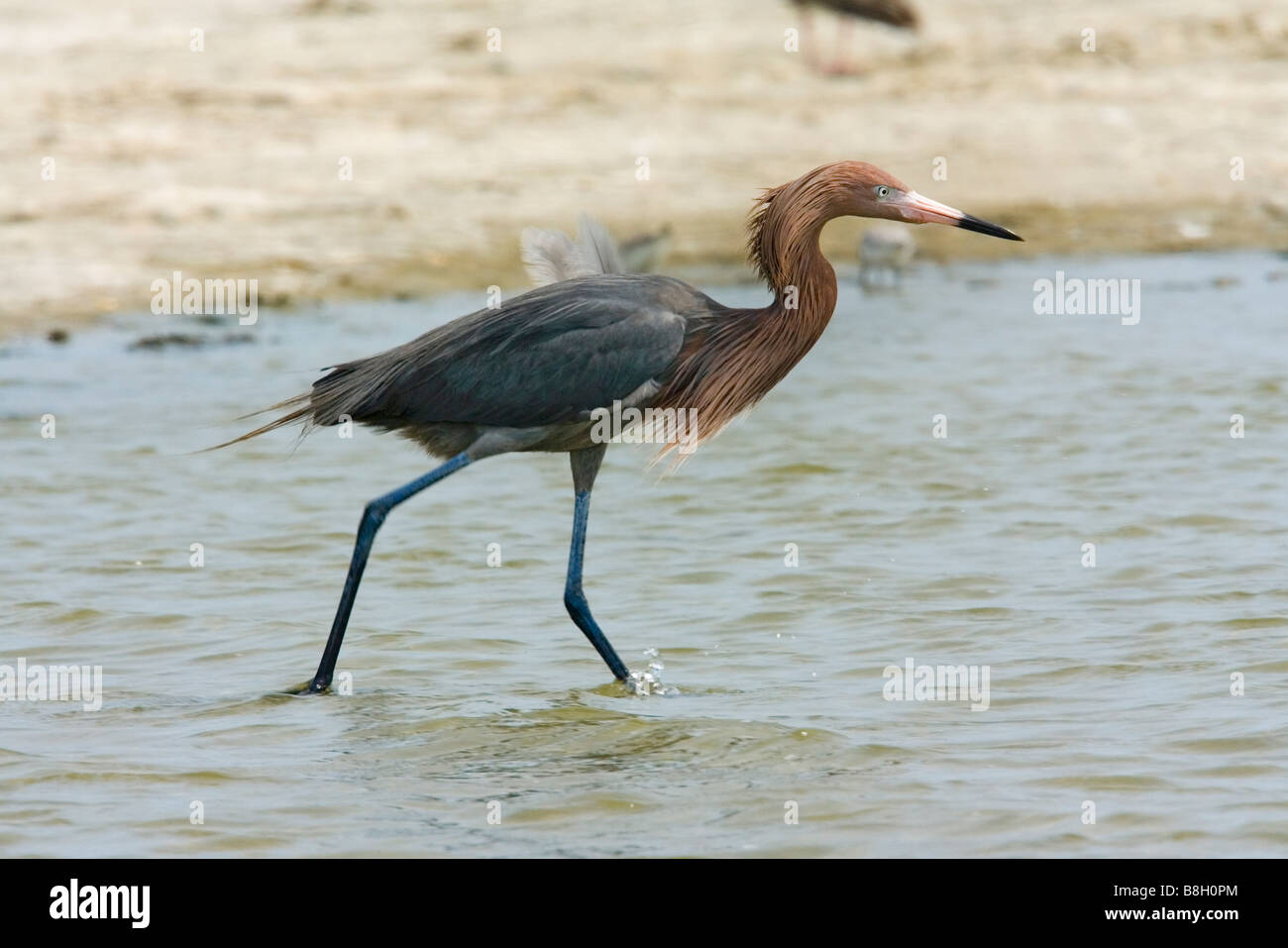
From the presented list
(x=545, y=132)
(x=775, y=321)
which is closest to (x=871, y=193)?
(x=775, y=321)

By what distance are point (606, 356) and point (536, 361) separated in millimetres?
250

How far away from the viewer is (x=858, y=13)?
20.5m

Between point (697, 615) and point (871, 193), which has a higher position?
point (871, 193)

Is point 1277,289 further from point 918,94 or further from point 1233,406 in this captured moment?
point 918,94

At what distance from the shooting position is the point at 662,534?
29.4ft

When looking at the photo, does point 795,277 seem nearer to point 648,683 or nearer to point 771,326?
point 771,326

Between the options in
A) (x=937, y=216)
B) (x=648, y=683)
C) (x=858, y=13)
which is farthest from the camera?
(x=858, y=13)

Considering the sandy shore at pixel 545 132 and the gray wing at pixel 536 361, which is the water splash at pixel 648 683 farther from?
the sandy shore at pixel 545 132

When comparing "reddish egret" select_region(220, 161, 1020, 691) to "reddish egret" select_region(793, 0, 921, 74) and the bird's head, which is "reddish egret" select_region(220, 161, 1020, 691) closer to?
the bird's head

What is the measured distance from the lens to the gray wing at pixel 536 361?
260 inches

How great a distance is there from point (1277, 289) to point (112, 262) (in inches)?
328

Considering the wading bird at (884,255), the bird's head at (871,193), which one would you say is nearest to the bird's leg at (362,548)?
the bird's head at (871,193)

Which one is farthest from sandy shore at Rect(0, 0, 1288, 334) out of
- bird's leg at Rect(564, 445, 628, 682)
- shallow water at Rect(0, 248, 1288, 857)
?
Answer: bird's leg at Rect(564, 445, 628, 682)
